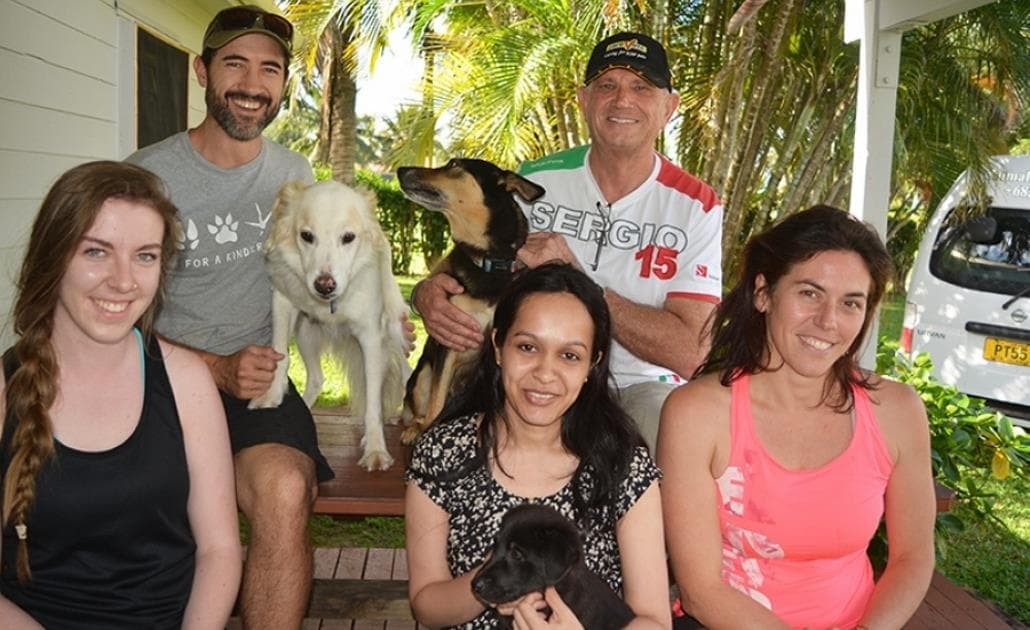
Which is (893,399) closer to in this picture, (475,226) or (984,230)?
(475,226)

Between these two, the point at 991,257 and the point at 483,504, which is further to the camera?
the point at 991,257

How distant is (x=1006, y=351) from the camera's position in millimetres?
7211

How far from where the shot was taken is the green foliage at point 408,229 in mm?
17750

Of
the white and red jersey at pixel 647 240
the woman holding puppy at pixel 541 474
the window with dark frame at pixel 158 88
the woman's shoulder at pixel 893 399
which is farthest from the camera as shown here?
the window with dark frame at pixel 158 88

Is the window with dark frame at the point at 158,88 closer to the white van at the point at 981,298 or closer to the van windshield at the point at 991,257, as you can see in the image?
the white van at the point at 981,298

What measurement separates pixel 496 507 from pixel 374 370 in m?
1.18

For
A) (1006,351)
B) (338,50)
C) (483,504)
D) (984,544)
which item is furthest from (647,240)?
(338,50)

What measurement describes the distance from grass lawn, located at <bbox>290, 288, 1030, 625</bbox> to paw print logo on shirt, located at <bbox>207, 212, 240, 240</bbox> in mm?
1492

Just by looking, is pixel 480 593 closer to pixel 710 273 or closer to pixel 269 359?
pixel 269 359

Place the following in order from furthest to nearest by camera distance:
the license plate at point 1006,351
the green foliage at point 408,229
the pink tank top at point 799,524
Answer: the green foliage at point 408,229
the license plate at point 1006,351
the pink tank top at point 799,524

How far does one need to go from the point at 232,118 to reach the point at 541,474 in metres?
1.81

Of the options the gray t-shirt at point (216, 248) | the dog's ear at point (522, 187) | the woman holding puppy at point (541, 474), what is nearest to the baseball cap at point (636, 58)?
the dog's ear at point (522, 187)

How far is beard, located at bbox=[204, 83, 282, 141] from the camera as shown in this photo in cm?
327

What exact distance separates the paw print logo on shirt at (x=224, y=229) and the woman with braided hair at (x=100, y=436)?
994 mm
